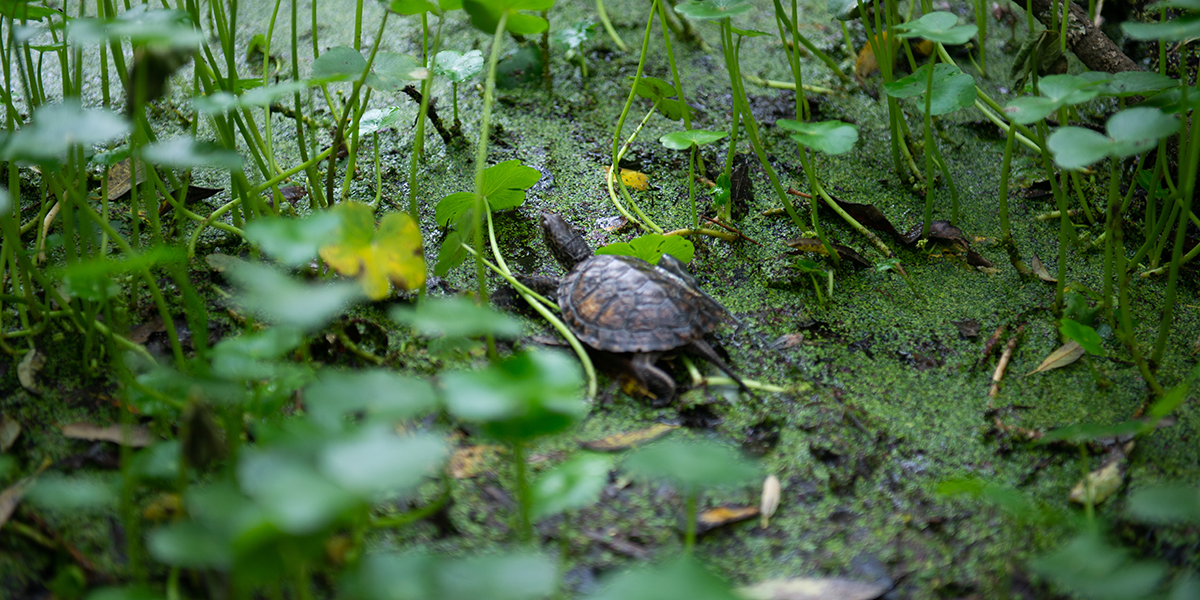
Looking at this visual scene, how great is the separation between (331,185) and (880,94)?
2230 mm

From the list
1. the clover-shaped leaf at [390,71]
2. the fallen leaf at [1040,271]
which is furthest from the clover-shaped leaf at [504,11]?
the fallen leaf at [1040,271]

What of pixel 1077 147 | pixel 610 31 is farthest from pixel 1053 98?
pixel 610 31

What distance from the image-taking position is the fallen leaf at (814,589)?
4.29 ft

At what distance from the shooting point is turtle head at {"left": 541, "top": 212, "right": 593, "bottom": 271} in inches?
85.3

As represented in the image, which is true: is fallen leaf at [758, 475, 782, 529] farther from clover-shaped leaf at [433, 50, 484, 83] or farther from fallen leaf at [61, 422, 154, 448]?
clover-shaped leaf at [433, 50, 484, 83]

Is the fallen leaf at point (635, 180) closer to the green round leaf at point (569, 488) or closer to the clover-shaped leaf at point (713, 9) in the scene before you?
the clover-shaped leaf at point (713, 9)

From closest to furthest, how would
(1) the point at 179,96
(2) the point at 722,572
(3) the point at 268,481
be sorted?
(3) the point at 268,481 → (2) the point at 722,572 → (1) the point at 179,96

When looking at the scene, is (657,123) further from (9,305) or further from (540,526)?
(9,305)

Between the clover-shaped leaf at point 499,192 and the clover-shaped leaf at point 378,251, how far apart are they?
563mm

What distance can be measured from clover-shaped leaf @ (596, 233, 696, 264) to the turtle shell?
7 cm

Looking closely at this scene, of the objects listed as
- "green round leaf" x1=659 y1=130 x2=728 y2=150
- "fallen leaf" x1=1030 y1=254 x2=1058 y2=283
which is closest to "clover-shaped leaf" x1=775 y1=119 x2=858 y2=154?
"green round leaf" x1=659 y1=130 x2=728 y2=150

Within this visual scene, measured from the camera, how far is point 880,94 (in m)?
2.90

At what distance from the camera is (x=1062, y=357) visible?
74.2 inches

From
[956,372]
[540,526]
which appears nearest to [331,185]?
[540,526]
